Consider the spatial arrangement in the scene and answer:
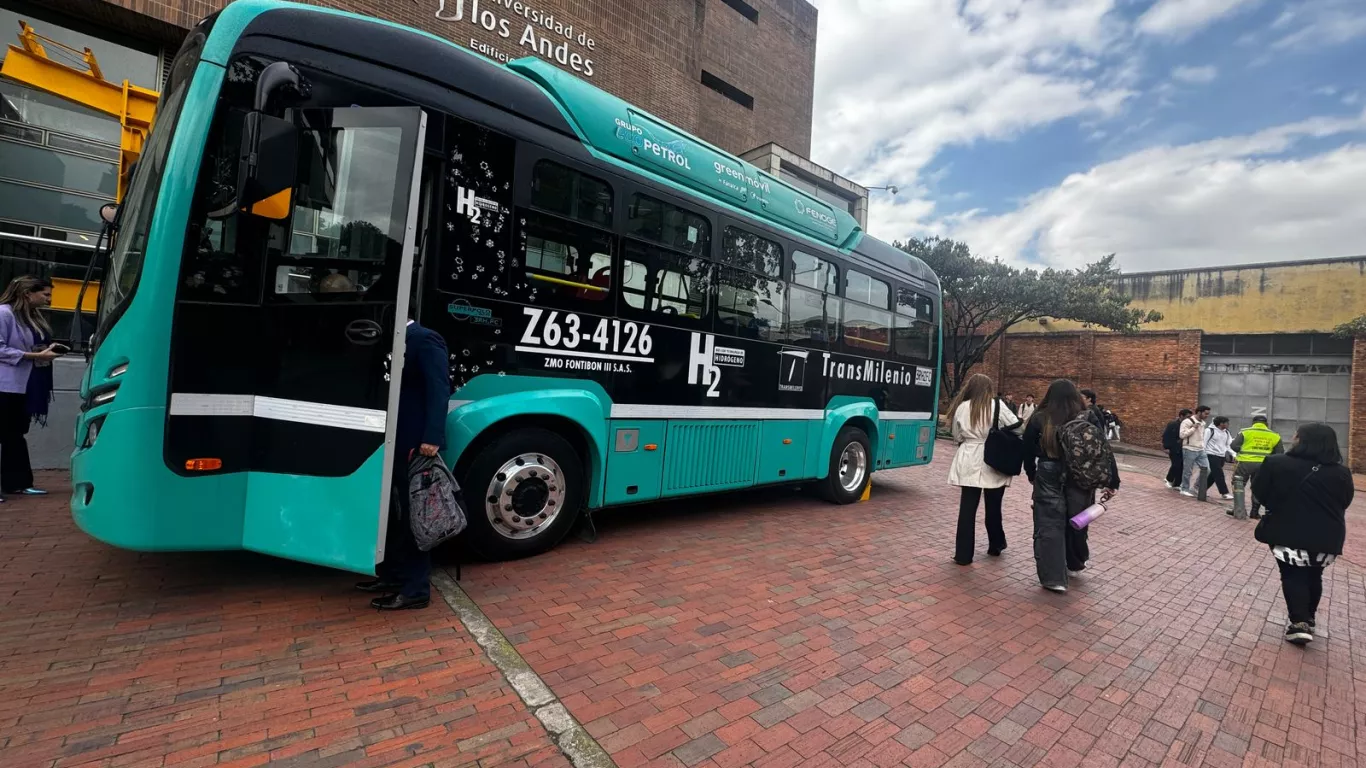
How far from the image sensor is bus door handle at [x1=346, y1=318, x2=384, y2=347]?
332 cm

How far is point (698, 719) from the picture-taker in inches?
105

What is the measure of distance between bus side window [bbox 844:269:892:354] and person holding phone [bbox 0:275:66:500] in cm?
781

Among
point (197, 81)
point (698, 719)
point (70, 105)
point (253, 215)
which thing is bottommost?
point (698, 719)

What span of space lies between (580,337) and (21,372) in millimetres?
4863

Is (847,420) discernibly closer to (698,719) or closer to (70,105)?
(698,719)

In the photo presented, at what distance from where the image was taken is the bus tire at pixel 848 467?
290 inches

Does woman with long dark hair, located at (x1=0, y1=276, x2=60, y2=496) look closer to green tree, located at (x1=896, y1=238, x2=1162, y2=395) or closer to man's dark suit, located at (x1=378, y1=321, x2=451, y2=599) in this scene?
man's dark suit, located at (x1=378, y1=321, x2=451, y2=599)

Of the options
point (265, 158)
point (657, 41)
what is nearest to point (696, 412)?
point (265, 158)

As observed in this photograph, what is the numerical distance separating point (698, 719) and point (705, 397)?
3234 millimetres

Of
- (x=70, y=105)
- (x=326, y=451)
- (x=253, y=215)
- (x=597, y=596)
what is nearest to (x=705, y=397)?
(x=597, y=596)

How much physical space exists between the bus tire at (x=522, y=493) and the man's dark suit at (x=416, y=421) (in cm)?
49

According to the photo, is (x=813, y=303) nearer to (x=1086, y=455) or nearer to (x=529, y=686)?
(x=1086, y=455)

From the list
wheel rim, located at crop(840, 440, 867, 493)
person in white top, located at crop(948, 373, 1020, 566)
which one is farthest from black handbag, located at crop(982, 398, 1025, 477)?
wheel rim, located at crop(840, 440, 867, 493)

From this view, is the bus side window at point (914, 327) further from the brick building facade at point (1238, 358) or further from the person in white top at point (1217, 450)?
the brick building facade at point (1238, 358)
